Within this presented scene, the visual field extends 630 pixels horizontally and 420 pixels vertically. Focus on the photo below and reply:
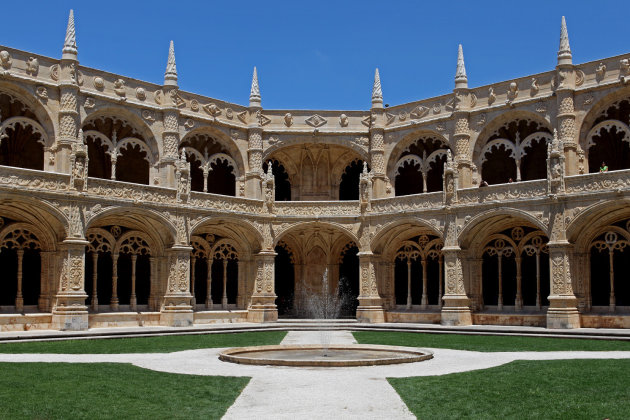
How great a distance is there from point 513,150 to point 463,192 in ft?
11.5

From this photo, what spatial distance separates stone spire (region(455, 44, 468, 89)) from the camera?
1411 inches

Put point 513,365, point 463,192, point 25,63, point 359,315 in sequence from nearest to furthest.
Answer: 1. point 513,365
2. point 25,63
3. point 463,192
4. point 359,315

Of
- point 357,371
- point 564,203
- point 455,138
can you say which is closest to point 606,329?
point 564,203

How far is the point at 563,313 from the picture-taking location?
2980 centimetres

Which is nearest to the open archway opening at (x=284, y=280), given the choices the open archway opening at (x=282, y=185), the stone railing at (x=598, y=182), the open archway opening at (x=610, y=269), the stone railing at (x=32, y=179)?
the open archway opening at (x=282, y=185)

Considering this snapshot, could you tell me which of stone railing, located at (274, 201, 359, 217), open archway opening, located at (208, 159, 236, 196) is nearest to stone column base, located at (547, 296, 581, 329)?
stone railing, located at (274, 201, 359, 217)

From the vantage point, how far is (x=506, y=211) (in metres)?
32.1

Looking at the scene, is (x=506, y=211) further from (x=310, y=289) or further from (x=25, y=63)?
(x=25, y=63)

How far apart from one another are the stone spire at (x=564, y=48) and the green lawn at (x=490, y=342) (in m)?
12.9

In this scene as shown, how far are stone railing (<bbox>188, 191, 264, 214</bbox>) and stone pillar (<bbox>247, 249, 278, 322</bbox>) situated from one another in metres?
2.31

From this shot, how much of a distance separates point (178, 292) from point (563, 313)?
55.1 feet

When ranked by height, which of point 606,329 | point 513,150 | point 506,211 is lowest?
point 606,329

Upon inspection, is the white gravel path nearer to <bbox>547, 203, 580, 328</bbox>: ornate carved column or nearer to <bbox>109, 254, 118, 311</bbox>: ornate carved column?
<bbox>547, 203, 580, 328</bbox>: ornate carved column

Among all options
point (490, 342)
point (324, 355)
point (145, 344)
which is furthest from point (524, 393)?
point (145, 344)
